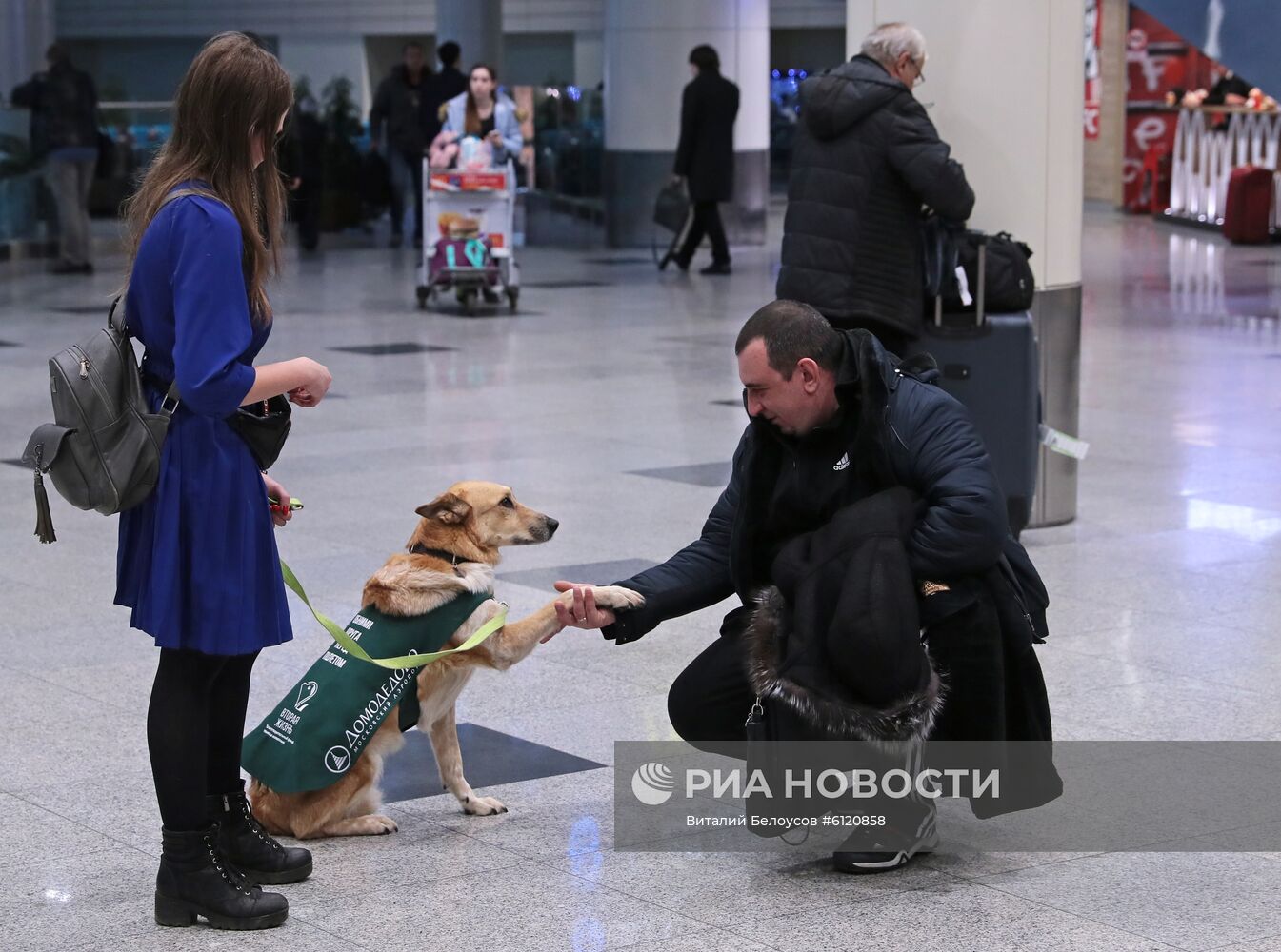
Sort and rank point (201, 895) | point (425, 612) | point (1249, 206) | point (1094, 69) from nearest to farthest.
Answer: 1. point (201, 895)
2. point (425, 612)
3. point (1249, 206)
4. point (1094, 69)

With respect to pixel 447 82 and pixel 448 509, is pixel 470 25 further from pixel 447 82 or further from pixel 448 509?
pixel 448 509

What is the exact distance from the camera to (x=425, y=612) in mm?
4266

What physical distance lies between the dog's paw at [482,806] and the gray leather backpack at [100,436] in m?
1.28

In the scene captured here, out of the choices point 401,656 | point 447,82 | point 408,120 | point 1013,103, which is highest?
point 447,82

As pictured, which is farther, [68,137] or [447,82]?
[447,82]

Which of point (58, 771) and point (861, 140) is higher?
point (861, 140)

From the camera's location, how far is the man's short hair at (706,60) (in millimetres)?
19734

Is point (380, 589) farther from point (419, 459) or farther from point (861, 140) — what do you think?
point (419, 459)

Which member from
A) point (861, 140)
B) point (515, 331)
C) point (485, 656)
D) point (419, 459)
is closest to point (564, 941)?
point (485, 656)

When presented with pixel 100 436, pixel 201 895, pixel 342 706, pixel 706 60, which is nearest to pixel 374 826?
pixel 342 706

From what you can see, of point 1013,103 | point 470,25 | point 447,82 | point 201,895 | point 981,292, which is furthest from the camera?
point 470,25

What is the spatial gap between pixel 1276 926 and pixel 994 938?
0.58 m

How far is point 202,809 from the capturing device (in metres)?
3.83

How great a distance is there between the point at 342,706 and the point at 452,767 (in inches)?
17.2
